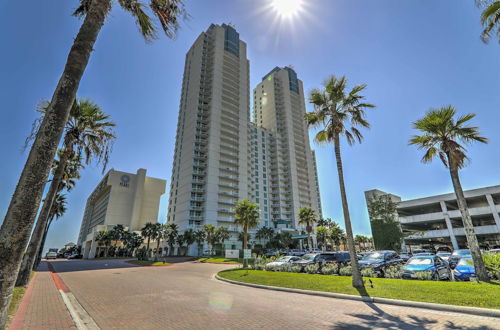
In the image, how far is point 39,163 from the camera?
363cm

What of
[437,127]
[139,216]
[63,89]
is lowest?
[63,89]

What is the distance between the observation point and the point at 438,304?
8.09 metres

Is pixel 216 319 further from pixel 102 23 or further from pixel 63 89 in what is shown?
A: pixel 102 23

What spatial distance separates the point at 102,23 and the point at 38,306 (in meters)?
10.2

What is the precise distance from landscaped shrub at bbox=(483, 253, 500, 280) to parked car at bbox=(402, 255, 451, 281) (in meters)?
2.09

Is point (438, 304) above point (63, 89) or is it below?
below

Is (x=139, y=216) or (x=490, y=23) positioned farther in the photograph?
(x=139, y=216)

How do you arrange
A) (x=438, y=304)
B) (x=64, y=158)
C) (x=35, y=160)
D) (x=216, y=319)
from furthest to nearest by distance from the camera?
(x=64, y=158) → (x=438, y=304) → (x=216, y=319) → (x=35, y=160)

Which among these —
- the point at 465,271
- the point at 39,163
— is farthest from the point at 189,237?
the point at 39,163

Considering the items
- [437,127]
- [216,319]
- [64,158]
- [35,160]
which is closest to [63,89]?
[35,160]

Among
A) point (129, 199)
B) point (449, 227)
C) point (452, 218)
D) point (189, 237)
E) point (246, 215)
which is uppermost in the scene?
point (129, 199)

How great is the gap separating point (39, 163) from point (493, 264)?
18456 millimetres

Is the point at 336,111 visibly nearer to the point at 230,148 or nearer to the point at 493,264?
the point at 493,264

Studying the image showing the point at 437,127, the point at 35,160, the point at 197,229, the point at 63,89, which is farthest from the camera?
the point at 197,229
